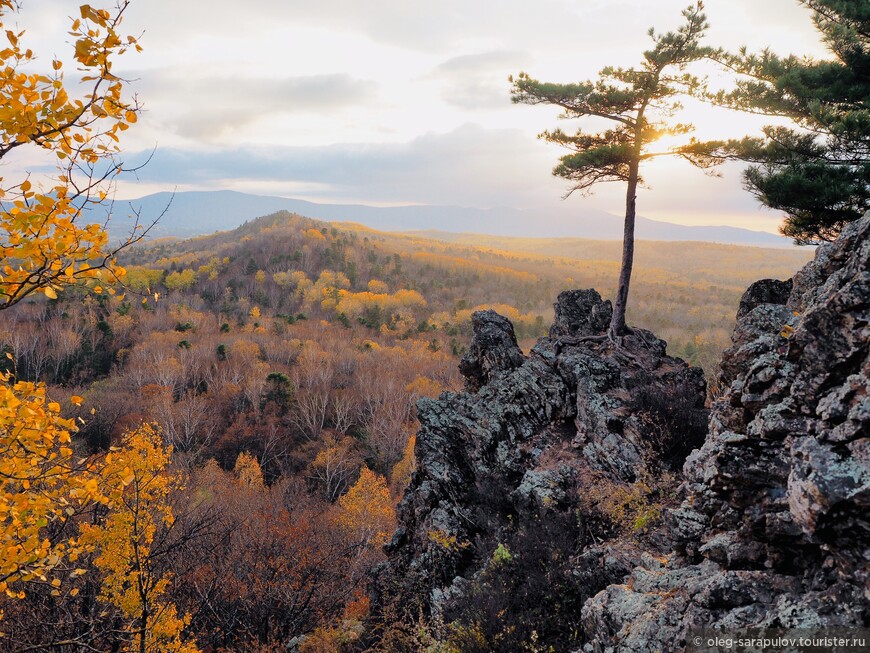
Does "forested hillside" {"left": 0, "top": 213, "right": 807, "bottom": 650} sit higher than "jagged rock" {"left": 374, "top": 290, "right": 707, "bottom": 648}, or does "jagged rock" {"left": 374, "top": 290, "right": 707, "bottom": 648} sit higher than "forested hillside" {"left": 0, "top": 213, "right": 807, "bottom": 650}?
"jagged rock" {"left": 374, "top": 290, "right": 707, "bottom": 648}

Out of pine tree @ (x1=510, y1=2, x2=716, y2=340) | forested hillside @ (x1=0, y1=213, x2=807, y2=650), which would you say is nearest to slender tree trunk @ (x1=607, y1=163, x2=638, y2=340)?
pine tree @ (x1=510, y1=2, x2=716, y2=340)

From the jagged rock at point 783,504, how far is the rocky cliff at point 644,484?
23 mm

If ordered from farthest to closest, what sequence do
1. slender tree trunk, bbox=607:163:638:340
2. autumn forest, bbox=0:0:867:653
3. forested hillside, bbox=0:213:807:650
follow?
forested hillside, bbox=0:213:807:650
slender tree trunk, bbox=607:163:638:340
autumn forest, bbox=0:0:867:653

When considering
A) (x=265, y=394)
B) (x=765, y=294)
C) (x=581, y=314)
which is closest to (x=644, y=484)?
(x=765, y=294)

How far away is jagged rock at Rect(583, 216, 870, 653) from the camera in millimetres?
4969

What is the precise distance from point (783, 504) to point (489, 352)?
1224 cm

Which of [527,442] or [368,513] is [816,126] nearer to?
[527,442]

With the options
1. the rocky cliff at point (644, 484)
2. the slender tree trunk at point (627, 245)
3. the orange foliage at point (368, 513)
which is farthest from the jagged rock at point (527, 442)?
the orange foliage at point (368, 513)

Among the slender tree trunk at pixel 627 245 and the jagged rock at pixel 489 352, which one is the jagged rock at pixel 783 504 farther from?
the jagged rock at pixel 489 352

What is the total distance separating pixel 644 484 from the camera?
1157 cm

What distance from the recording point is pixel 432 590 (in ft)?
45.9

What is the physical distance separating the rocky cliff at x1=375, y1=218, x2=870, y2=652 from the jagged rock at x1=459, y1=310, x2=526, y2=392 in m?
0.07

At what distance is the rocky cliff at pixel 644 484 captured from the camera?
17.8 ft

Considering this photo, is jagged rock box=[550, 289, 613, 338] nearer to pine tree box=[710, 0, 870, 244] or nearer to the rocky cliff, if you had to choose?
the rocky cliff
